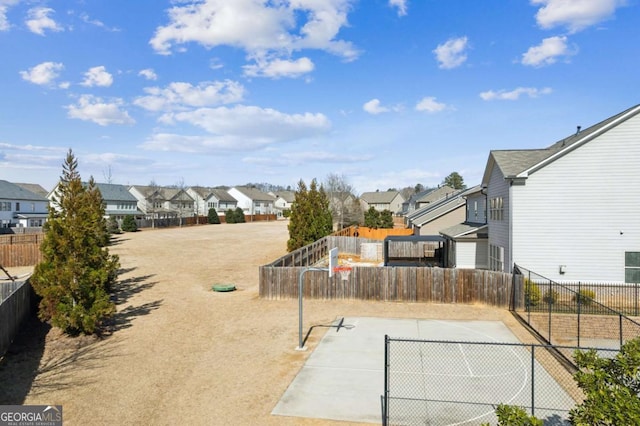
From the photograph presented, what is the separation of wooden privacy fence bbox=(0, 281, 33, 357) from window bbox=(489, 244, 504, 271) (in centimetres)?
2451

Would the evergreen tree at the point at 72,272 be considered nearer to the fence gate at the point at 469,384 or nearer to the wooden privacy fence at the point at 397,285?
the wooden privacy fence at the point at 397,285

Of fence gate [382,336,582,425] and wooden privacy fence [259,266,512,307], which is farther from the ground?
wooden privacy fence [259,266,512,307]

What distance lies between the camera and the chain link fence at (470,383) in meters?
10.2

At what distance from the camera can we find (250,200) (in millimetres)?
115625

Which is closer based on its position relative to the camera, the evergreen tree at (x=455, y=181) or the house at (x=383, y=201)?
the house at (x=383, y=201)

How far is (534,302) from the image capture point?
2038cm

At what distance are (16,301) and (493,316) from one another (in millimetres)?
20733

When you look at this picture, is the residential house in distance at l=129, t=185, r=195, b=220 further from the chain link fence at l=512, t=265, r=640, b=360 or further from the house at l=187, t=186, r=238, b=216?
the chain link fence at l=512, t=265, r=640, b=360

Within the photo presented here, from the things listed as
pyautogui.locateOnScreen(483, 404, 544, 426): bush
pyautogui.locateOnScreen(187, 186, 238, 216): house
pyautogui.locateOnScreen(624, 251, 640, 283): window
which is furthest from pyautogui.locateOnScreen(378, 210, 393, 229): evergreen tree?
pyautogui.locateOnScreen(483, 404, 544, 426): bush

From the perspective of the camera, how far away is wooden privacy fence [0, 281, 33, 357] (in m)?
14.6

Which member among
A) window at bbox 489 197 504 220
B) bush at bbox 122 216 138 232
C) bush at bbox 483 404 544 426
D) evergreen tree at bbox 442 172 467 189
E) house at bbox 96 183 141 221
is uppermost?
evergreen tree at bbox 442 172 467 189

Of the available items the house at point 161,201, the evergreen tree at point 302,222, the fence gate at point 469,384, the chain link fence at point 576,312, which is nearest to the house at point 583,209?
the chain link fence at point 576,312

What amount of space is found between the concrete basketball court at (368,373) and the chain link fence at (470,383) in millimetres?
53

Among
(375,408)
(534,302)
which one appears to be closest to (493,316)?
(534,302)
